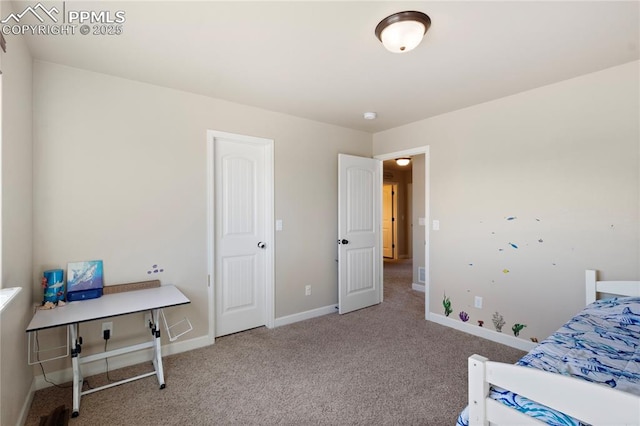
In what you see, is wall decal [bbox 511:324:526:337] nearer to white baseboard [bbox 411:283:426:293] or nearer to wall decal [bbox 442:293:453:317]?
wall decal [bbox 442:293:453:317]

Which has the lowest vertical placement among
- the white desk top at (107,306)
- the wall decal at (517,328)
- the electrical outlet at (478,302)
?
the wall decal at (517,328)

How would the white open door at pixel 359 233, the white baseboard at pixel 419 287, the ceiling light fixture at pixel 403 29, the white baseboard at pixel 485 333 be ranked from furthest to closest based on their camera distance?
the white baseboard at pixel 419 287 → the white open door at pixel 359 233 → the white baseboard at pixel 485 333 → the ceiling light fixture at pixel 403 29

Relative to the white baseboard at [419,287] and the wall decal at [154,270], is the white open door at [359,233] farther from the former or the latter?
the wall decal at [154,270]

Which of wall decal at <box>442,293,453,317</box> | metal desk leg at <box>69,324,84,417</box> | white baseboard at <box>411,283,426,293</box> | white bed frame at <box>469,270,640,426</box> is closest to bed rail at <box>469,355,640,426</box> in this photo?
white bed frame at <box>469,270,640,426</box>

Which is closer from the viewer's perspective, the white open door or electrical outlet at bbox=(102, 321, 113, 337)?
electrical outlet at bbox=(102, 321, 113, 337)

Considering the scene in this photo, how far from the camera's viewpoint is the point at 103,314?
203 cm

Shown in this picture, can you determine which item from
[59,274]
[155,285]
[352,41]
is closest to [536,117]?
[352,41]

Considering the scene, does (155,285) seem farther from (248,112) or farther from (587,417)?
(587,417)

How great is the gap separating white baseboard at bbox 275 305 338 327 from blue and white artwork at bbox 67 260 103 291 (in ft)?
5.89

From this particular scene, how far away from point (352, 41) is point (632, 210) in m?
2.45

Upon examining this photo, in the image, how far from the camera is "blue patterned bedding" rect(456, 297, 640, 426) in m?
1.14

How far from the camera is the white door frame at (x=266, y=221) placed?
302 centimetres

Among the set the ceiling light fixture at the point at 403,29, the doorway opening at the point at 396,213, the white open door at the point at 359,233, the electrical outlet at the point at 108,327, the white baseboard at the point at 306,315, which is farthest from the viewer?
the doorway opening at the point at 396,213

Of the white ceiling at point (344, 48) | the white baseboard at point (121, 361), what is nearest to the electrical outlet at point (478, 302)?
the white ceiling at point (344, 48)
